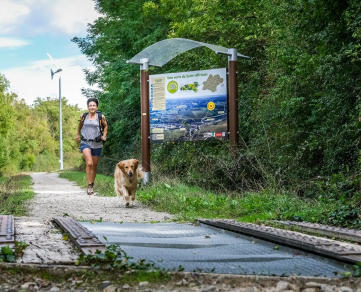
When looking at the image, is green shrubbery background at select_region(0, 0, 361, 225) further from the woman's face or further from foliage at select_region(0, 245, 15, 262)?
foliage at select_region(0, 245, 15, 262)

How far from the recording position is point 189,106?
16000 mm

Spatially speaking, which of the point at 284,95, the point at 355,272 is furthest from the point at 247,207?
the point at 355,272

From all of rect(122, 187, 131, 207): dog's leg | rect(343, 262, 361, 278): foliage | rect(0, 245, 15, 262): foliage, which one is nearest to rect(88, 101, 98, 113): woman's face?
rect(122, 187, 131, 207): dog's leg

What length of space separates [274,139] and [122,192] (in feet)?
16.4

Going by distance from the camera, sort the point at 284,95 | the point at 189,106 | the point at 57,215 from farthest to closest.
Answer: the point at 189,106 < the point at 284,95 < the point at 57,215

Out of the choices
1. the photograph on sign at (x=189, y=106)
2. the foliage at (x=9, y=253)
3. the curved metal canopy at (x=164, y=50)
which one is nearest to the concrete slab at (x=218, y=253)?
the foliage at (x=9, y=253)

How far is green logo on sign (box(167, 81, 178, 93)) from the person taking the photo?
16188 millimetres

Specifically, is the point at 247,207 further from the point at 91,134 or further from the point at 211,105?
the point at 211,105

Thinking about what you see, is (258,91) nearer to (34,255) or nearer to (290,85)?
(290,85)

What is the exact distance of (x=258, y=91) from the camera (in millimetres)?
17781

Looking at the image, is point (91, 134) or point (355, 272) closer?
point (355, 272)

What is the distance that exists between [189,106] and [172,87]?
2.64 ft

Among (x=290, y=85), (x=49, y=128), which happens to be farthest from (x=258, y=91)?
(x=49, y=128)

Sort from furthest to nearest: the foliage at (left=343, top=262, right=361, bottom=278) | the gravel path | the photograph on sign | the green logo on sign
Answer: the green logo on sign, the photograph on sign, the gravel path, the foliage at (left=343, top=262, right=361, bottom=278)
